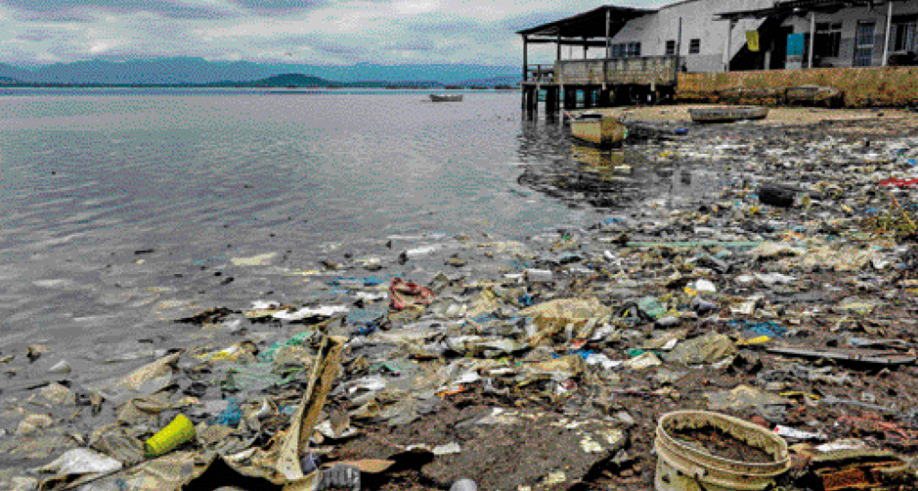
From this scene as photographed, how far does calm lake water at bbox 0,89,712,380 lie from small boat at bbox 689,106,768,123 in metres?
6.07

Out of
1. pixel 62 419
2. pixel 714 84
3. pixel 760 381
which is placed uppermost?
pixel 714 84

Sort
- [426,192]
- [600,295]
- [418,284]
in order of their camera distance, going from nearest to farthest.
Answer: [600,295]
[418,284]
[426,192]

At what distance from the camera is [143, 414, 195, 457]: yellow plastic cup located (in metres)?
4.14

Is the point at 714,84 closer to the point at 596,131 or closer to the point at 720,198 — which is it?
the point at 596,131

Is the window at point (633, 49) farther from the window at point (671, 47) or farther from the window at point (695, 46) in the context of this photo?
the window at point (695, 46)

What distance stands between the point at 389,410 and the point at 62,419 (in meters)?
2.69

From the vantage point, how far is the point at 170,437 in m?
4.20

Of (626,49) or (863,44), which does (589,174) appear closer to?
(863,44)

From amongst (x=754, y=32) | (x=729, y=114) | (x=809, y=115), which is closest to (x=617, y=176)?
(x=729, y=114)

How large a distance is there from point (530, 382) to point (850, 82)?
1125 inches

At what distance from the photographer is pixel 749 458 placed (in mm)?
3049

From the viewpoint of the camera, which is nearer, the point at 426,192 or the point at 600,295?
the point at 600,295

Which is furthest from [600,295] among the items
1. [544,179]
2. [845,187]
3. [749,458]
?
[544,179]

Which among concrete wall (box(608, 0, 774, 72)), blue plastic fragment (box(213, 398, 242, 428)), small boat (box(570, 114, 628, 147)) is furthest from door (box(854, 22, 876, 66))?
blue plastic fragment (box(213, 398, 242, 428))
